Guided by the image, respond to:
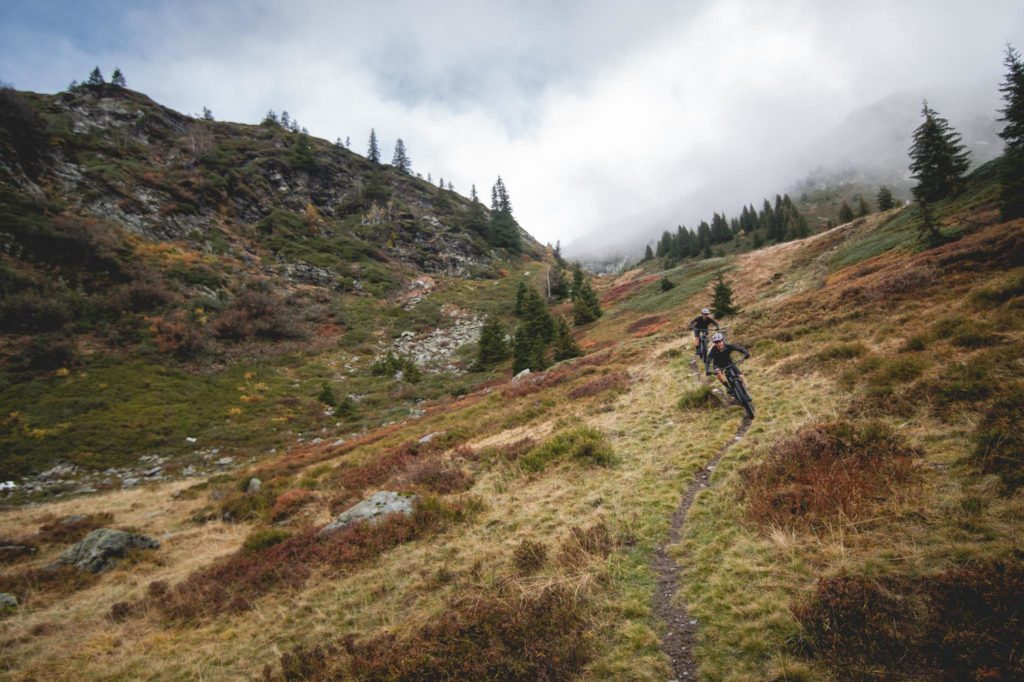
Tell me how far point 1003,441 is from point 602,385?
12709 mm

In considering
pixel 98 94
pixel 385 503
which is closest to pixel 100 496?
pixel 385 503

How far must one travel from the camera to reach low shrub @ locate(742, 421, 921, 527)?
5.74 meters

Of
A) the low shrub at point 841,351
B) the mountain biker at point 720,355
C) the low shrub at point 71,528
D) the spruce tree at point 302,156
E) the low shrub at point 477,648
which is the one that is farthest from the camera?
the spruce tree at point 302,156

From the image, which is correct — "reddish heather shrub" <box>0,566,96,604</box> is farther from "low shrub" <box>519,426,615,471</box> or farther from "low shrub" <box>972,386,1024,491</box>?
"low shrub" <box>972,386,1024,491</box>

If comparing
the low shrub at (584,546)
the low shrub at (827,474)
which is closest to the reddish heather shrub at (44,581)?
the low shrub at (584,546)

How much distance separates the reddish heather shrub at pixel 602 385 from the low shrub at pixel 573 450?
221 inches

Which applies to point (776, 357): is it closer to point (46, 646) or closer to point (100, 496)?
point (46, 646)

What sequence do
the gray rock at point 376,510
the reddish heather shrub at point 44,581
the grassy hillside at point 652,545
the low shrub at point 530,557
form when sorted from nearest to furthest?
the grassy hillside at point 652,545 < the low shrub at point 530,557 < the gray rock at point 376,510 < the reddish heather shrub at point 44,581

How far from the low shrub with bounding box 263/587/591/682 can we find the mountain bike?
25.7 feet

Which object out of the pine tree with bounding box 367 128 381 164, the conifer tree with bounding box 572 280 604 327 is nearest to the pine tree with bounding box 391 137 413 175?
the pine tree with bounding box 367 128 381 164

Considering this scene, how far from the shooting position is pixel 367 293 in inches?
2339

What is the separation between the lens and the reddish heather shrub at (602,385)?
17500 millimetres

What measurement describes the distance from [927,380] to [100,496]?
29.5 meters

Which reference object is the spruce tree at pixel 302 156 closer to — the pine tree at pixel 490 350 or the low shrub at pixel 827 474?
the pine tree at pixel 490 350
